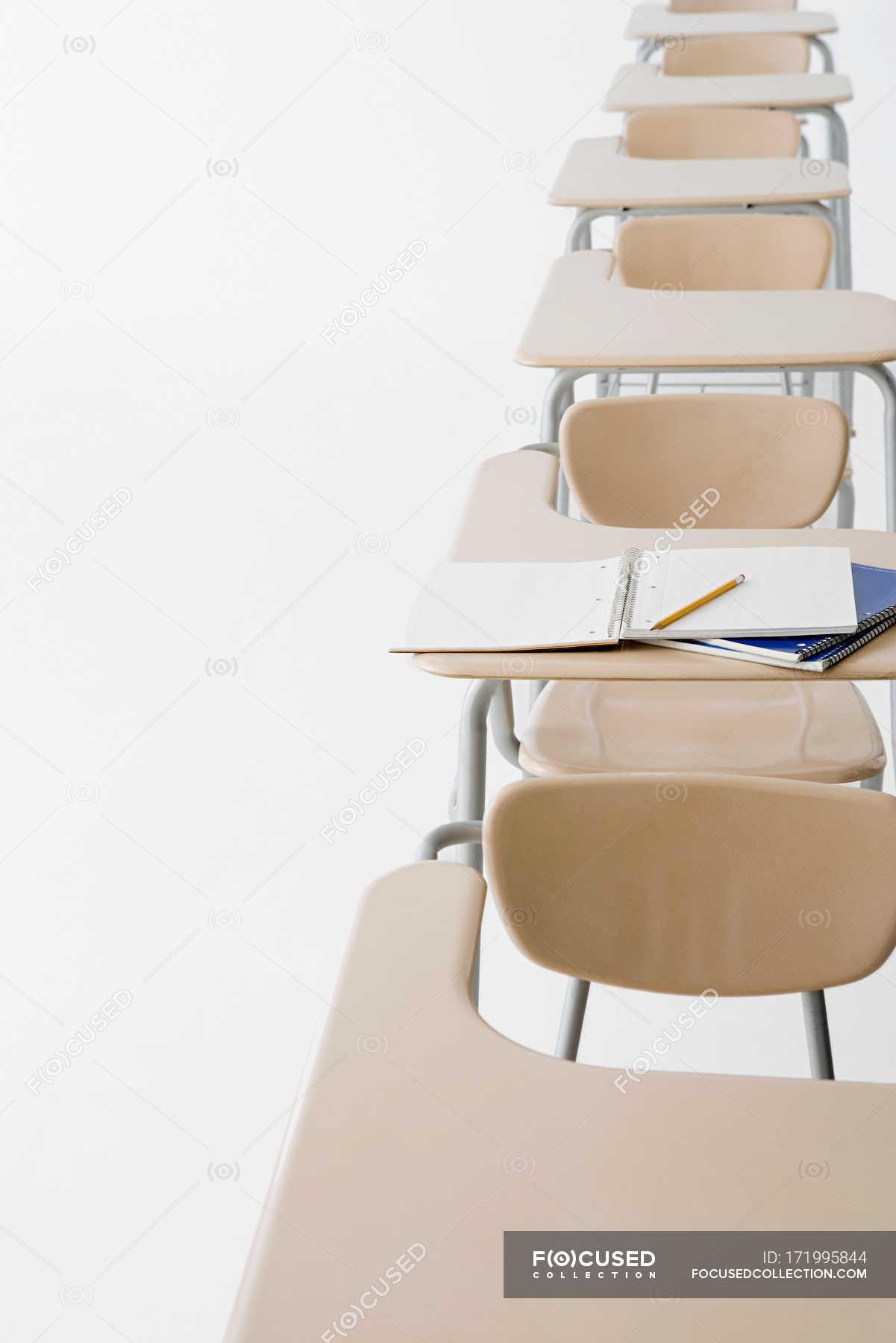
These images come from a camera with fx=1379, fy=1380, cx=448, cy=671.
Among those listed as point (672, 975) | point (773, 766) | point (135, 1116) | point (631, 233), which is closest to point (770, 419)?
point (773, 766)

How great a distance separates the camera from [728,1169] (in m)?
0.87

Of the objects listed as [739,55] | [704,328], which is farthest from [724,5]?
[704,328]

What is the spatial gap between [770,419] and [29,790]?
5.21 ft

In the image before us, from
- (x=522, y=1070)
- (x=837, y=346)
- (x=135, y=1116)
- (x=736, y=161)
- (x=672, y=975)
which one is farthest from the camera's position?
(x=736, y=161)

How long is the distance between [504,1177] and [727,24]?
454 centimetres

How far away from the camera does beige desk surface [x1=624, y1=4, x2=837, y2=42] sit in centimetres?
447

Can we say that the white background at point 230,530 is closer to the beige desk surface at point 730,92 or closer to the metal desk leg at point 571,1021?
the metal desk leg at point 571,1021

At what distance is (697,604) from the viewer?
61.2 inches

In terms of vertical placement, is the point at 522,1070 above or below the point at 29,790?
below

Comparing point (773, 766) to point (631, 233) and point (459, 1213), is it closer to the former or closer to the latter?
point (459, 1213)

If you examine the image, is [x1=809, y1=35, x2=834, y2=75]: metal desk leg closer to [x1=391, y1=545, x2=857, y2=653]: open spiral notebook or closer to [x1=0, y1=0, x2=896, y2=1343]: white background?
[x1=0, y1=0, x2=896, y2=1343]: white background

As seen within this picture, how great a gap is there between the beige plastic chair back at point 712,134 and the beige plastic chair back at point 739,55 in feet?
2.62

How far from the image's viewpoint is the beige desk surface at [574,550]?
4.78ft

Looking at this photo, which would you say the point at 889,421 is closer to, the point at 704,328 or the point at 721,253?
the point at 704,328
